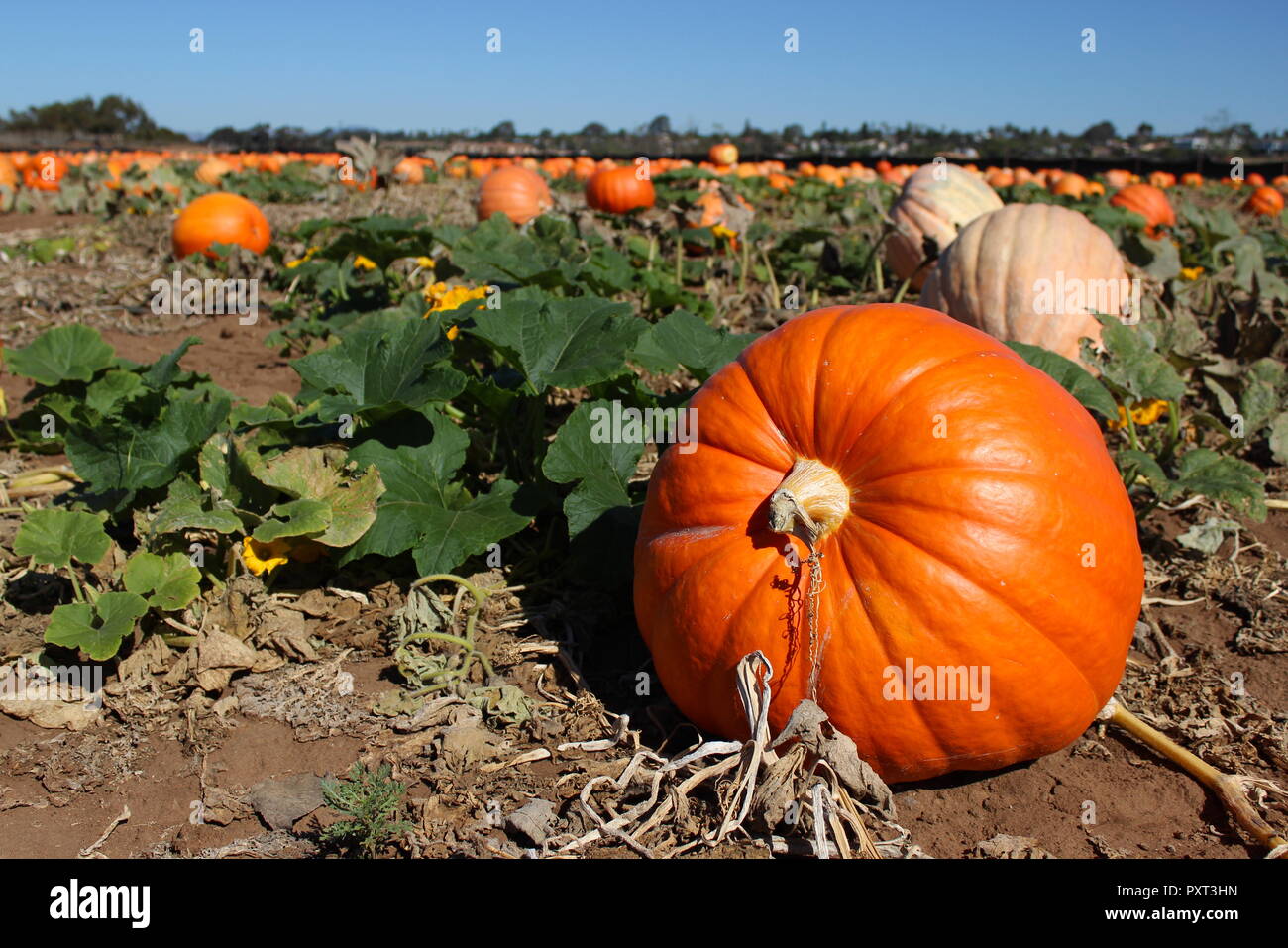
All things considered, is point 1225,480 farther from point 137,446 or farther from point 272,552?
point 137,446

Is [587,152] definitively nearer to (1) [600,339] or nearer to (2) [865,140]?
(2) [865,140]

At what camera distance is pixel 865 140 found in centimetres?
3616

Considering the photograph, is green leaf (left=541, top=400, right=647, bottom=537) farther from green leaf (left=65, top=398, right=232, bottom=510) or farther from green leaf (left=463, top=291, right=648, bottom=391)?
green leaf (left=65, top=398, right=232, bottom=510)

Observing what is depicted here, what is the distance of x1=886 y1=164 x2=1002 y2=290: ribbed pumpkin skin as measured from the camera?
6465mm

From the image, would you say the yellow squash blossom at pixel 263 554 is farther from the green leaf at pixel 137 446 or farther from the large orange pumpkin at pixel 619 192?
the large orange pumpkin at pixel 619 192

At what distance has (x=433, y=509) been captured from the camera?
2801 millimetres

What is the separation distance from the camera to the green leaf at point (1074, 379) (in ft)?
9.21

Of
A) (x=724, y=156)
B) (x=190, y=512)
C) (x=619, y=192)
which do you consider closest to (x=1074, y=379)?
(x=190, y=512)

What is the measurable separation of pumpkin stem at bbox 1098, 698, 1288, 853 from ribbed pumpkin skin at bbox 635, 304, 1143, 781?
18cm

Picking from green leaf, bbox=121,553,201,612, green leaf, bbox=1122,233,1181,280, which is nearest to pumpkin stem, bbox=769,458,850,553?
green leaf, bbox=121,553,201,612

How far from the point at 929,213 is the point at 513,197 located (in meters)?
4.19

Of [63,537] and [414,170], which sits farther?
[414,170]

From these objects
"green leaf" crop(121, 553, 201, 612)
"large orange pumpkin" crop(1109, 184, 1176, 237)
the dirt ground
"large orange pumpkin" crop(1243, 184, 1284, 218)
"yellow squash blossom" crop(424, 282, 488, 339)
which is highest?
"large orange pumpkin" crop(1243, 184, 1284, 218)

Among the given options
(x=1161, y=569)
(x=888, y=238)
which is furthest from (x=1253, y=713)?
(x=888, y=238)
